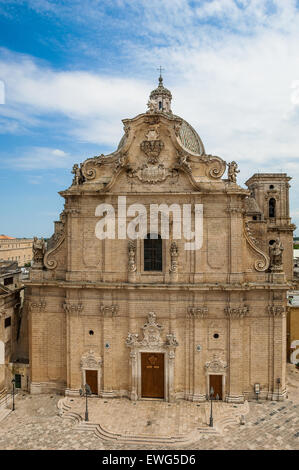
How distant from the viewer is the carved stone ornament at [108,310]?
76.6 feet

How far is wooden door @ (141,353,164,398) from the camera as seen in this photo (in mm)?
23094

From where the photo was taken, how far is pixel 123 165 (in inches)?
910

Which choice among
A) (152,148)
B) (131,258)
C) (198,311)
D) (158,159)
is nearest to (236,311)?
(198,311)

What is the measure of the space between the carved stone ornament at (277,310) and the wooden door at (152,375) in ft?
24.6

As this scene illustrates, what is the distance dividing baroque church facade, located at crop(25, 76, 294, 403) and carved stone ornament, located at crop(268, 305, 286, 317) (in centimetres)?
6

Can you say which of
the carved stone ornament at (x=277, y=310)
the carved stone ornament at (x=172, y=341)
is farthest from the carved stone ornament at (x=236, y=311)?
the carved stone ornament at (x=172, y=341)

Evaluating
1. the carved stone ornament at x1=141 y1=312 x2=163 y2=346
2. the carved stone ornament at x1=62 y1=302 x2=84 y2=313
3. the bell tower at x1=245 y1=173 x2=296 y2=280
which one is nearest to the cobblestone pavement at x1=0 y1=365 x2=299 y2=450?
the carved stone ornament at x1=141 y1=312 x2=163 y2=346

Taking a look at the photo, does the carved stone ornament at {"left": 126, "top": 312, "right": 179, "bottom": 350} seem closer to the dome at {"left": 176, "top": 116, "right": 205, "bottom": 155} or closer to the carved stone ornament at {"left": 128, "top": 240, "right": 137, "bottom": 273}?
the carved stone ornament at {"left": 128, "top": 240, "right": 137, "bottom": 273}

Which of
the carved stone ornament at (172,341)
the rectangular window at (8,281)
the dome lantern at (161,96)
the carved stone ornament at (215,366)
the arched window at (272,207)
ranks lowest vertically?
the carved stone ornament at (215,366)

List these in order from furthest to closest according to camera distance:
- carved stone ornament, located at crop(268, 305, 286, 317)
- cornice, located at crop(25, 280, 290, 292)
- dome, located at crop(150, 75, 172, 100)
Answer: dome, located at crop(150, 75, 172, 100)
carved stone ornament, located at crop(268, 305, 286, 317)
cornice, located at crop(25, 280, 290, 292)

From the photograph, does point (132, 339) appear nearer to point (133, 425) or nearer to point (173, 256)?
point (133, 425)

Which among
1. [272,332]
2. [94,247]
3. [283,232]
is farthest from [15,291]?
[283,232]

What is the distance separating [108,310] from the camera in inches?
920

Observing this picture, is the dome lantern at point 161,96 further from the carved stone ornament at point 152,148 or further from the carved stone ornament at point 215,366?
the carved stone ornament at point 215,366
